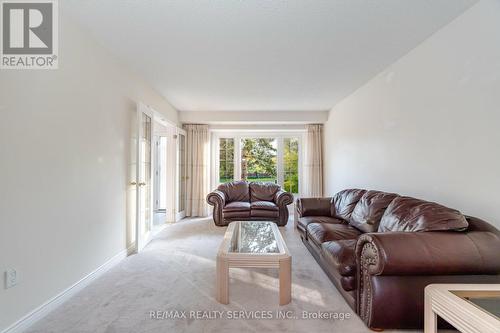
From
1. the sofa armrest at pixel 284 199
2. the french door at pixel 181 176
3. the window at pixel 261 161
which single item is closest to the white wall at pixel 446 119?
the sofa armrest at pixel 284 199

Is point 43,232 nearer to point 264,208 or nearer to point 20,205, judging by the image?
point 20,205

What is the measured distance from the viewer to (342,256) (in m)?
2.00

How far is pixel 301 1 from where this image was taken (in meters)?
1.97

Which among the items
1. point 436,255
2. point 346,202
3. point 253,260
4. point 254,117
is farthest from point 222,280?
point 254,117

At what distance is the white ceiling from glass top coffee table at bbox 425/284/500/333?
81.5 inches

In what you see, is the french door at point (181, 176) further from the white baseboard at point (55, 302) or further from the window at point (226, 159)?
the white baseboard at point (55, 302)

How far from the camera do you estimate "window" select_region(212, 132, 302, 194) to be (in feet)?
20.5

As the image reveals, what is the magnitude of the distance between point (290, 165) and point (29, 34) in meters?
5.22

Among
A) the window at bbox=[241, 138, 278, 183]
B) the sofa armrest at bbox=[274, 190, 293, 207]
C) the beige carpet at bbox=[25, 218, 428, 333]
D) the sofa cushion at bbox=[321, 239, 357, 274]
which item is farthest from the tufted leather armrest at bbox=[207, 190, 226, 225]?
the sofa cushion at bbox=[321, 239, 357, 274]

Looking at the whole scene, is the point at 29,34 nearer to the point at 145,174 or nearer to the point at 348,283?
the point at 145,174

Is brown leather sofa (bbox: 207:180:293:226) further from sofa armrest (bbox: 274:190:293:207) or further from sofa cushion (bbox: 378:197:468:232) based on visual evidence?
sofa cushion (bbox: 378:197:468:232)

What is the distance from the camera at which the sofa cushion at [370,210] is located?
103 inches

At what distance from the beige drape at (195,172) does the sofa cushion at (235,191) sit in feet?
2.53

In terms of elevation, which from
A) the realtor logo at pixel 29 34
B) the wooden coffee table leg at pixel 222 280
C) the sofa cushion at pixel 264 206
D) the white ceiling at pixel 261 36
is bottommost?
the wooden coffee table leg at pixel 222 280
